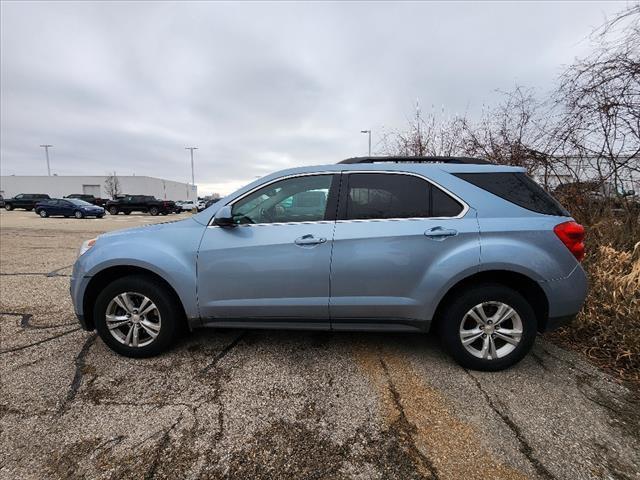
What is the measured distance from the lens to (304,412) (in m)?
2.42

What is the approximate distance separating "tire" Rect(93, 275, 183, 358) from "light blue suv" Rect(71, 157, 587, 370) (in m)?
0.01

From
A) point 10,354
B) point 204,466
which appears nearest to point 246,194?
point 204,466

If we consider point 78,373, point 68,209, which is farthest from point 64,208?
point 78,373

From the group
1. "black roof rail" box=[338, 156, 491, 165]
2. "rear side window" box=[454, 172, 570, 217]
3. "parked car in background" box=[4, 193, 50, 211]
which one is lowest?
"rear side window" box=[454, 172, 570, 217]

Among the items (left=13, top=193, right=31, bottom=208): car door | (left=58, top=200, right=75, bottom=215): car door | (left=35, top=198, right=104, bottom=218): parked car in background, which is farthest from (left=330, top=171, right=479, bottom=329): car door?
(left=13, top=193, right=31, bottom=208): car door

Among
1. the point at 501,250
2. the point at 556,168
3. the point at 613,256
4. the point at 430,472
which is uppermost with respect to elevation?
the point at 556,168

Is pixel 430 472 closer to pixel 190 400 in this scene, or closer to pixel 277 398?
pixel 277 398

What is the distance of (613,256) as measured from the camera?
4551mm

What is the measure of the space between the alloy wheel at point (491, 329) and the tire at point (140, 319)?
8.22 feet

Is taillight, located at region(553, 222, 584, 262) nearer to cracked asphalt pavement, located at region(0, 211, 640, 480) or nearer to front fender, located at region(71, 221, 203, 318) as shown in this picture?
cracked asphalt pavement, located at region(0, 211, 640, 480)

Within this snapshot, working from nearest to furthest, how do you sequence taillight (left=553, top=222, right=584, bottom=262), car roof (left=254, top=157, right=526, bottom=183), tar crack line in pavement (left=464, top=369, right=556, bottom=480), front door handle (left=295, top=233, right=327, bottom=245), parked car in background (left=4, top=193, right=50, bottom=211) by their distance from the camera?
tar crack line in pavement (left=464, top=369, right=556, bottom=480) → taillight (left=553, top=222, right=584, bottom=262) → front door handle (left=295, top=233, right=327, bottom=245) → car roof (left=254, top=157, right=526, bottom=183) → parked car in background (left=4, top=193, right=50, bottom=211)

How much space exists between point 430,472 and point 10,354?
3.78 m

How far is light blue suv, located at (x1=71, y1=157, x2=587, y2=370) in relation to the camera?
2764mm

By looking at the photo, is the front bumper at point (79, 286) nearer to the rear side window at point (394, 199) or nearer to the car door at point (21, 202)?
the rear side window at point (394, 199)
